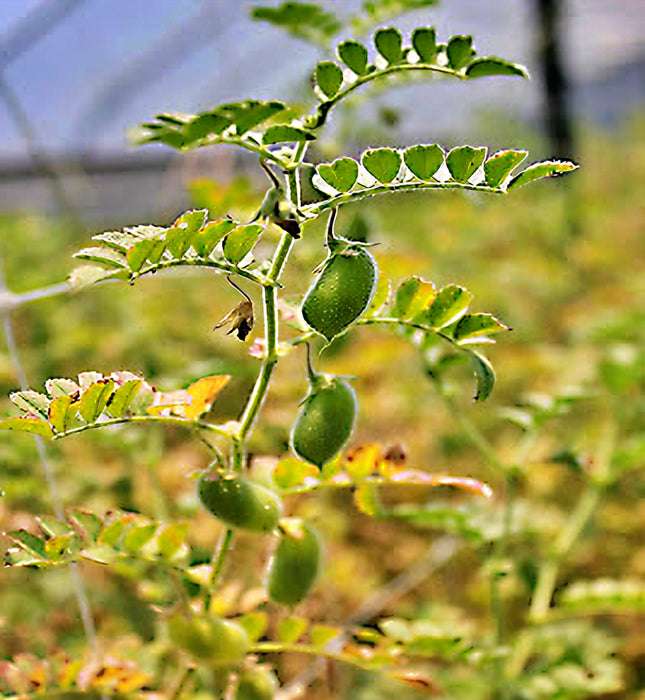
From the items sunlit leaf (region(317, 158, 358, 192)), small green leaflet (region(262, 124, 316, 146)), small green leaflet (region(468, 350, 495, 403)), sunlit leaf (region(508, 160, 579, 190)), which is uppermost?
small green leaflet (region(262, 124, 316, 146))

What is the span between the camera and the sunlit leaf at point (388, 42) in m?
0.44

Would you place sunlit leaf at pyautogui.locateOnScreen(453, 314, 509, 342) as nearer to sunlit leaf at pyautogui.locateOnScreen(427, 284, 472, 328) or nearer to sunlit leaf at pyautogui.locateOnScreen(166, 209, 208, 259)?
sunlit leaf at pyautogui.locateOnScreen(427, 284, 472, 328)

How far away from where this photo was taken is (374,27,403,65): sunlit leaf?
44cm

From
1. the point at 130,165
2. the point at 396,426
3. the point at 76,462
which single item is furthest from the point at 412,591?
the point at 130,165

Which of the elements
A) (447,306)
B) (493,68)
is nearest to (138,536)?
(447,306)

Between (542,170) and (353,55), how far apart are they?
0.35 ft

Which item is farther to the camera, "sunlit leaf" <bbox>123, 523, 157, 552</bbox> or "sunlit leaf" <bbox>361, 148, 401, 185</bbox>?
"sunlit leaf" <bbox>123, 523, 157, 552</bbox>

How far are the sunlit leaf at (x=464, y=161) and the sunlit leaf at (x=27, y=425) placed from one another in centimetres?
24

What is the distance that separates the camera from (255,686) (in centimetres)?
58

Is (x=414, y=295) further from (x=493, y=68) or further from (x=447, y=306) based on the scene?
(x=493, y=68)

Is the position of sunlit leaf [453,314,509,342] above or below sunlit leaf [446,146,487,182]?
below

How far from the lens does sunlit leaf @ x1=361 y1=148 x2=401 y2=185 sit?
0.42 metres

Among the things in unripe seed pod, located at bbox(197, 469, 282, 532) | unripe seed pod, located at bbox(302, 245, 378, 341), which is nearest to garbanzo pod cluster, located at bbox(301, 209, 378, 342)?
unripe seed pod, located at bbox(302, 245, 378, 341)

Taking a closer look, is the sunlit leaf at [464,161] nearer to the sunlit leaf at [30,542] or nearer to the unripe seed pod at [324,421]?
the unripe seed pod at [324,421]
